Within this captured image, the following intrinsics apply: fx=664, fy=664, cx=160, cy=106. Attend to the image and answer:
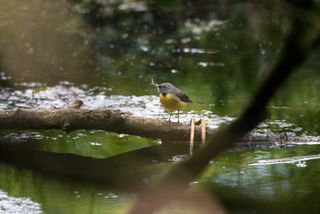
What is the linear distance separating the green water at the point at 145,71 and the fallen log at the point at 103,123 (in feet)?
0.30

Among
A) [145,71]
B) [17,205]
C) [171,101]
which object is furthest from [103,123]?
[145,71]

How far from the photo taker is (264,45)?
6488 mm

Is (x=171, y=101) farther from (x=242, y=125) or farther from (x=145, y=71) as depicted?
(x=242, y=125)

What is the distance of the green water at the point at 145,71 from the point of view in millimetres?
3076

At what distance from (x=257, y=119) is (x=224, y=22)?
23.8ft

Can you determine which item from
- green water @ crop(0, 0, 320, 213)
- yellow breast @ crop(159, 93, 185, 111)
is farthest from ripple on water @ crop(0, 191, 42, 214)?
yellow breast @ crop(159, 93, 185, 111)

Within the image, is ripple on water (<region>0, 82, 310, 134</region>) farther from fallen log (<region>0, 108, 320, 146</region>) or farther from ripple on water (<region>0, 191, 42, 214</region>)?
ripple on water (<region>0, 191, 42, 214</region>)

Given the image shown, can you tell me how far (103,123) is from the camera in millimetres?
3232

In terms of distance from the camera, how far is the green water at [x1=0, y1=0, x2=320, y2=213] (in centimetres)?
308

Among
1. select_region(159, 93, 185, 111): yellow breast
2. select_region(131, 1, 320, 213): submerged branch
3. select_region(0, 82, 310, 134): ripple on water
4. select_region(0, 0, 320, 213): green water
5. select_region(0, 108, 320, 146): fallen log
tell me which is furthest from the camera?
select_region(0, 82, 310, 134): ripple on water

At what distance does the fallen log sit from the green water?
0.09 metres

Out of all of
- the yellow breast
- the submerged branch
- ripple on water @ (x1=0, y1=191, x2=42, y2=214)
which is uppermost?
the yellow breast

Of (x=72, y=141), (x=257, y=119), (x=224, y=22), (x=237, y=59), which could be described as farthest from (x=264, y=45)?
(x=257, y=119)

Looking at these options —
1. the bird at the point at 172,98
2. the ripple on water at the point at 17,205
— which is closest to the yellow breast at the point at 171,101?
the bird at the point at 172,98
